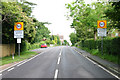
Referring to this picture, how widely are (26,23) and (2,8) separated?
191 inches

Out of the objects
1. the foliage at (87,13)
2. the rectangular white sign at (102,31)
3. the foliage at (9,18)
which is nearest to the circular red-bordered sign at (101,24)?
the rectangular white sign at (102,31)

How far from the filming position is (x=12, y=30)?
1692 centimetres

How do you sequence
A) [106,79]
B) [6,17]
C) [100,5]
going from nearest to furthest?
[106,79] → [6,17] → [100,5]

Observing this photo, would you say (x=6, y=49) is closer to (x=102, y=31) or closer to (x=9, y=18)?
(x=9, y=18)

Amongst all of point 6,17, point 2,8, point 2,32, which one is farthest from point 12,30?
point 2,8

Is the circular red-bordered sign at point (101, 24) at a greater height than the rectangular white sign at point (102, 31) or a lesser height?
greater

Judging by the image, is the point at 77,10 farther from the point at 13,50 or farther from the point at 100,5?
the point at 13,50

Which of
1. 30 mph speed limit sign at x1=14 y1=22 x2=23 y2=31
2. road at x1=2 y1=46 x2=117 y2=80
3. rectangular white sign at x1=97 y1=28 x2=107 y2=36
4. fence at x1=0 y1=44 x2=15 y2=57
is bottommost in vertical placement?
road at x1=2 y1=46 x2=117 y2=80

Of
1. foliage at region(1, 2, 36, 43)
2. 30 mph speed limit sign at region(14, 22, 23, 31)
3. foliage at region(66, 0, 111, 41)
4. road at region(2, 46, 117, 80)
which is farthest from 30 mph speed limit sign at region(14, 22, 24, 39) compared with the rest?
foliage at region(66, 0, 111, 41)

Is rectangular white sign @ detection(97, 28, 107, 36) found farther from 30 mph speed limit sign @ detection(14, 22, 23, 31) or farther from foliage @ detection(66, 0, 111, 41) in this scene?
30 mph speed limit sign @ detection(14, 22, 23, 31)

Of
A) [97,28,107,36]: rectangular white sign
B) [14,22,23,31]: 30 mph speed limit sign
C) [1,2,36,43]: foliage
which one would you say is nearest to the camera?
[1,2,36,43]: foliage

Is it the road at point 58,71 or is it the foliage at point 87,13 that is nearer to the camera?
the road at point 58,71

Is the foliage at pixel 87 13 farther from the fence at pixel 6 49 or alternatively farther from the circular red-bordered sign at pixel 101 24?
the fence at pixel 6 49

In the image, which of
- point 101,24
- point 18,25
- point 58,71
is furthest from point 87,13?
point 58,71
